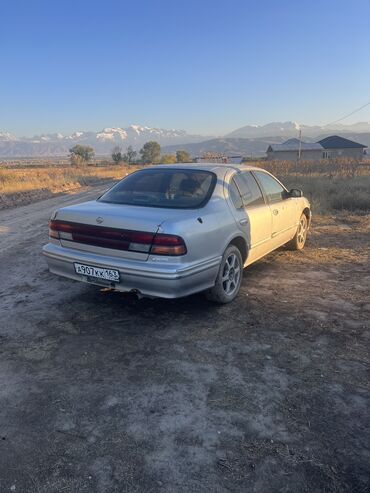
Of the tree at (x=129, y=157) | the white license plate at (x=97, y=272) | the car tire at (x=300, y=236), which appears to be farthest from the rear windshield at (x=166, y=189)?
the tree at (x=129, y=157)

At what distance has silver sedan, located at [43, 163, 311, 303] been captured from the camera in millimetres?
3723

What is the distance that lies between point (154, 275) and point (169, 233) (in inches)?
16.3

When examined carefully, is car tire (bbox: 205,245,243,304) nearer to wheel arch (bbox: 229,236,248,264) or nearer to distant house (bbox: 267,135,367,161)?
wheel arch (bbox: 229,236,248,264)

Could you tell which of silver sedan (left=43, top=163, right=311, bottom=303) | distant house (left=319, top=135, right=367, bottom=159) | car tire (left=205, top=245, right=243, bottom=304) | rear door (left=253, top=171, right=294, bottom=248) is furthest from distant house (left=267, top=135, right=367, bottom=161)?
car tire (left=205, top=245, right=243, bottom=304)

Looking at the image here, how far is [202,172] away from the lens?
472 centimetres

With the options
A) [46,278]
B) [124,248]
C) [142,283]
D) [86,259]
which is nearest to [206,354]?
[142,283]

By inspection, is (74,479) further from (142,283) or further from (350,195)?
(350,195)

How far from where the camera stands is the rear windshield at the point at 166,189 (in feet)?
14.3

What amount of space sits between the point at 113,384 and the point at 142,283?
101cm

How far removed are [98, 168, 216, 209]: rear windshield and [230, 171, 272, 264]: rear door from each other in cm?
42

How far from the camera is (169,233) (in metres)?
3.66

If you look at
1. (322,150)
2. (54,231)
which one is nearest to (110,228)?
(54,231)

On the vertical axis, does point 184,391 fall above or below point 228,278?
below

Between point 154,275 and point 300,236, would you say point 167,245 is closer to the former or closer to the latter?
point 154,275
